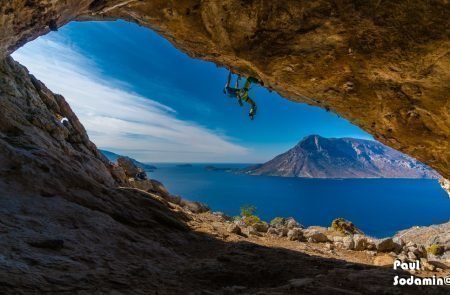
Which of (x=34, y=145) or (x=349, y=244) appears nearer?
(x=34, y=145)

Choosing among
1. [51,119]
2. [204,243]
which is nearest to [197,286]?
[204,243]

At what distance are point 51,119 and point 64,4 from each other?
11.8 meters

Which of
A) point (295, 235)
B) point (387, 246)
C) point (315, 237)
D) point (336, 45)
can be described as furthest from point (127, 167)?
point (336, 45)

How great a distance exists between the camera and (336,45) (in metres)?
11.5

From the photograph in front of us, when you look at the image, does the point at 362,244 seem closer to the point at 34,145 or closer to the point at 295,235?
the point at 295,235

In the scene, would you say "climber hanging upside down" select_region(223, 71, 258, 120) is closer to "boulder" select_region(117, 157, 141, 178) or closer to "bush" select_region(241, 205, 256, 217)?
"boulder" select_region(117, 157, 141, 178)

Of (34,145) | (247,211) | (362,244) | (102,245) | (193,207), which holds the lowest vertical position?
(102,245)

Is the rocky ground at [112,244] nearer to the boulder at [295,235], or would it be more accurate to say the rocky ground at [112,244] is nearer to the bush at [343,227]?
the boulder at [295,235]

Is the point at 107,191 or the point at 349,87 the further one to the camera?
the point at 107,191

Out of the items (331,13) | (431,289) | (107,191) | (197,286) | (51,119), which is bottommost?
(197,286)

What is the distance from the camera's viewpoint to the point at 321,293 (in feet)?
26.5

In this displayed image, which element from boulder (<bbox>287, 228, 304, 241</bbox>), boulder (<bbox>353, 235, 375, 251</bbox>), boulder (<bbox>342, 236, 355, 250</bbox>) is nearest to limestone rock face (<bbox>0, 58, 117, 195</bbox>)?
boulder (<bbox>287, 228, 304, 241</bbox>)

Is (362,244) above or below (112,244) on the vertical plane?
above

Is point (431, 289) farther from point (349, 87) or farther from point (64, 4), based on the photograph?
point (64, 4)
